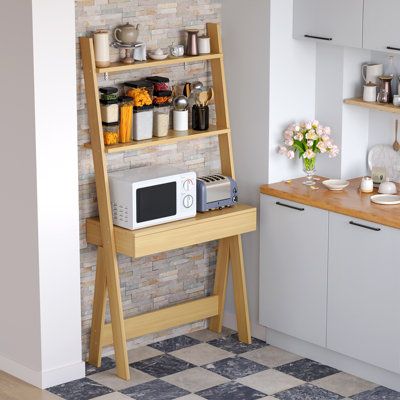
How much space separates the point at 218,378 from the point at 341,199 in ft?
3.70

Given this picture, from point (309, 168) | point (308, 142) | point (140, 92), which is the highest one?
point (140, 92)

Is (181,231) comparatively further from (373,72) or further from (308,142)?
(373,72)

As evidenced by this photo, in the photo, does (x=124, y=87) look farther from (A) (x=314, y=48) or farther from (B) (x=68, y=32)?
(A) (x=314, y=48)

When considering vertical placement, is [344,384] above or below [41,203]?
below

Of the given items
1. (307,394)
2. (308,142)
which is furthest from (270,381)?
(308,142)

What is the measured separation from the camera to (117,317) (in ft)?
18.7

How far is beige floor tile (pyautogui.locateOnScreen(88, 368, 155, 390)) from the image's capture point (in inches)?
224

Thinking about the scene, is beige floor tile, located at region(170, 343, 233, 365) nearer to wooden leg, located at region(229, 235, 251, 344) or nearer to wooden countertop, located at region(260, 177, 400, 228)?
wooden leg, located at region(229, 235, 251, 344)

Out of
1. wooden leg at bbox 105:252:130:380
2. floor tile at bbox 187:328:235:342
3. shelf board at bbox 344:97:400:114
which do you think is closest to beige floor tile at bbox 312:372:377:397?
floor tile at bbox 187:328:235:342

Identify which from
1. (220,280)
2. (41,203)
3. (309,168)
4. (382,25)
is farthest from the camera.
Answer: (220,280)

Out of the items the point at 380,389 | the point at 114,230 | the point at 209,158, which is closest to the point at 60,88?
the point at 114,230

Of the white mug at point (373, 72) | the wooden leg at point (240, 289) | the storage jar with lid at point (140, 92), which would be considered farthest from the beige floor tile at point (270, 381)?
the white mug at point (373, 72)

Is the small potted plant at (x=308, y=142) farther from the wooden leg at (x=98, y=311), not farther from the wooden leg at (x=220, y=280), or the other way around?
the wooden leg at (x=98, y=311)

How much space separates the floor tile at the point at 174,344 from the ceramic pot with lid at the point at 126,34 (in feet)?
5.61
